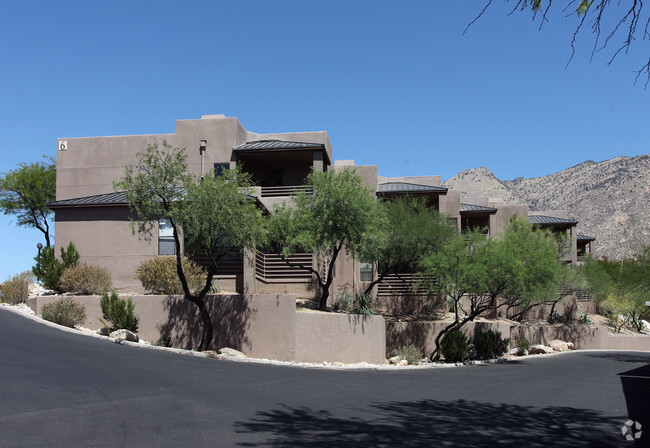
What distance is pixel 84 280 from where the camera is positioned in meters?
25.2

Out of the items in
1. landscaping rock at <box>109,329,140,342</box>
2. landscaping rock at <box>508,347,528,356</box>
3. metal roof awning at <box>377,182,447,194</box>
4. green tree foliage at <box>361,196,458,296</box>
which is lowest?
landscaping rock at <box>508,347,528,356</box>

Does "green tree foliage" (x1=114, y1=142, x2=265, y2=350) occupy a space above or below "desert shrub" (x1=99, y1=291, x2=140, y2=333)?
above

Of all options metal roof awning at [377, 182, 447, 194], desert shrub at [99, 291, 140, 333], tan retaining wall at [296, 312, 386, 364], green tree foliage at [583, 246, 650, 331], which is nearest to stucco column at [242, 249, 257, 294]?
tan retaining wall at [296, 312, 386, 364]

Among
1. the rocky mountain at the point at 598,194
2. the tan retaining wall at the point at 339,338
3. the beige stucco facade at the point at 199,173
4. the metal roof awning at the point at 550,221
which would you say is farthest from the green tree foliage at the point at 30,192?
the rocky mountain at the point at 598,194

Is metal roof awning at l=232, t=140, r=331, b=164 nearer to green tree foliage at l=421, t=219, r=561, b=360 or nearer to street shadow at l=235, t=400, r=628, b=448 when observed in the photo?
green tree foliage at l=421, t=219, r=561, b=360

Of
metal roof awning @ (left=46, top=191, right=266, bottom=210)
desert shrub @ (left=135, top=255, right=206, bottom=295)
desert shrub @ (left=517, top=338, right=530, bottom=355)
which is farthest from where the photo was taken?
desert shrub @ (left=517, top=338, right=530, bottom=355)

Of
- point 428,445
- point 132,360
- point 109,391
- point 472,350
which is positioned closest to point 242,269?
point 132,360

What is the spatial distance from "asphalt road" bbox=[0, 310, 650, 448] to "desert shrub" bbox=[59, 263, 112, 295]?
4794 mm

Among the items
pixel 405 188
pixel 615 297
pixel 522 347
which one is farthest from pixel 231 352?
pixel 615 297

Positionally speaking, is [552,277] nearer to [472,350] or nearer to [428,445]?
[472,350]

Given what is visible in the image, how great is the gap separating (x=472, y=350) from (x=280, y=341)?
12664 millimetres

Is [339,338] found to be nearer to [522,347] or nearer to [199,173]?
[199,173]

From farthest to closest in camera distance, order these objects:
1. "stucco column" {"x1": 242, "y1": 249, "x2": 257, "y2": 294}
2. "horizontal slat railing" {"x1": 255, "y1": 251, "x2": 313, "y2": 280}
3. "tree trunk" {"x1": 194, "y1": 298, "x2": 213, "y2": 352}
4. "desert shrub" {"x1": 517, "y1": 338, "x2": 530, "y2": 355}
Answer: "desert shrub" {"x1": 517, "y1": 338, "x2": 530, "y2": 355}, "horizontal slat railing" {"x1": 255, "y1": 251, "x2": 313, "y2": 280}, "stucco column" {"x1": 242, "y1": 249, "x2": 257, "y2": 294}, "tree trunk" {"x1": 194, "y1": 298, "x2": 213, "y2": 352}

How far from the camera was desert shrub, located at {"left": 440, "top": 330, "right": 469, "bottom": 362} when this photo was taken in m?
28.7
